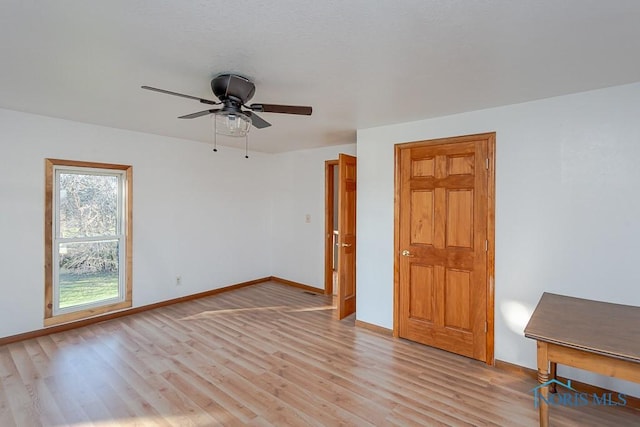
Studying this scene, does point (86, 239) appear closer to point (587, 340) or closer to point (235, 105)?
point (235, 105)

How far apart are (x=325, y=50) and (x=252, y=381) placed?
2549 millimetres

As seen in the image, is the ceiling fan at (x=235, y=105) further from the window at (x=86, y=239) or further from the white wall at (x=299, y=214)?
the white wall at (x=299, y=214)

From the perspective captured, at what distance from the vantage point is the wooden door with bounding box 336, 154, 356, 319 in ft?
12.9

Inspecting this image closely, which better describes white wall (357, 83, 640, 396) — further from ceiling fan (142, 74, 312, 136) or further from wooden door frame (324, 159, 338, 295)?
wooden door frame (324, 159, 338, 295)

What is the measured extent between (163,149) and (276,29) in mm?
3371

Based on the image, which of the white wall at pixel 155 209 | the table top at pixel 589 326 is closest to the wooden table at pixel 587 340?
the table top at pixel 589 326

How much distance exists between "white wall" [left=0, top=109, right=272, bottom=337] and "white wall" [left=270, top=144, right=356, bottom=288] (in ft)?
0.78

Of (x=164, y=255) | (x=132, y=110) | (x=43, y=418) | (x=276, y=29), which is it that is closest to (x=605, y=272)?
(x=276, y=29)

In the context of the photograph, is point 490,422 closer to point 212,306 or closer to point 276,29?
point 276,29

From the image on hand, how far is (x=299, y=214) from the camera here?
554 cm

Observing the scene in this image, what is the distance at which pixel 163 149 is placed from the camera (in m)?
4.39

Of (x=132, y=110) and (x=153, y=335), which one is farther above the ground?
(x=132, y=110)

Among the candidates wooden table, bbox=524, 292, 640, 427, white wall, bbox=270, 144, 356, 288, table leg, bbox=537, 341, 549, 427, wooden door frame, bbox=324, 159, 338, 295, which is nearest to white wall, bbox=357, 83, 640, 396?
wooden table, bbox=524, 292, 640, 427

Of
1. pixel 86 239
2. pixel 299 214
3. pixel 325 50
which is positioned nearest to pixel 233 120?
pixel 325 50
